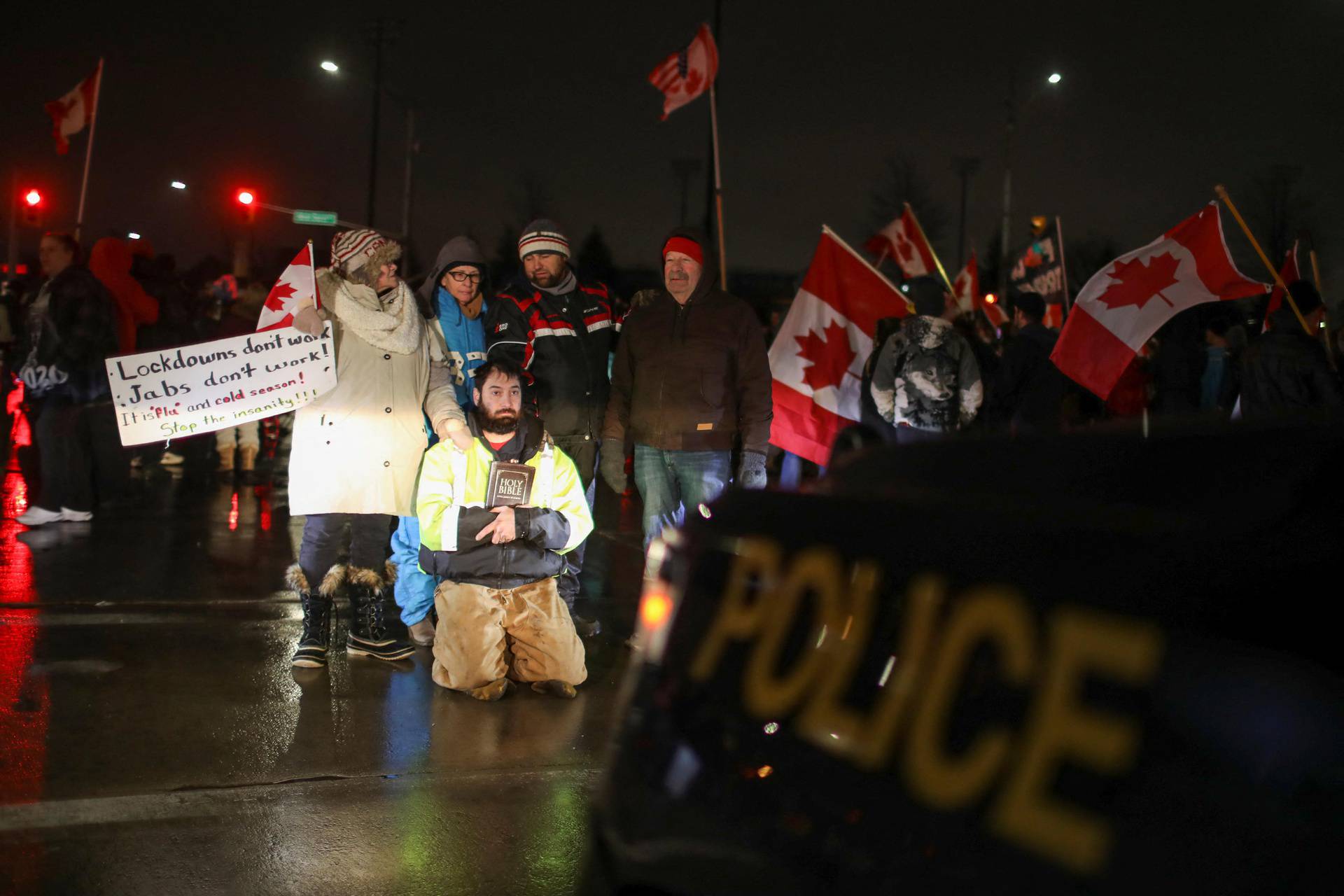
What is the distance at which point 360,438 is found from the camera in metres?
5.66

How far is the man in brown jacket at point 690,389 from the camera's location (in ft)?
19.7

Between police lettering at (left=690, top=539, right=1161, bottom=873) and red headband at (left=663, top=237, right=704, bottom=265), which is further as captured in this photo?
red headband at (left=663, top=237, right=704, bottom=265)

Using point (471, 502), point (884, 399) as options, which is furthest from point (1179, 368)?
point (471, 502)

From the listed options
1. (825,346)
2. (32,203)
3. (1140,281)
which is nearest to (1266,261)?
(1140,281)

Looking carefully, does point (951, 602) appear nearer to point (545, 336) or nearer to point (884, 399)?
point (545, 336)

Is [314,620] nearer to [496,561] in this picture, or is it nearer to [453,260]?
[496,561]

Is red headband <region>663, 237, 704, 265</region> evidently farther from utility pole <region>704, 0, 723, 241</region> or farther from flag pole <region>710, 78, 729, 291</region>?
utility pole <region>704, 0, 723, 241</region>

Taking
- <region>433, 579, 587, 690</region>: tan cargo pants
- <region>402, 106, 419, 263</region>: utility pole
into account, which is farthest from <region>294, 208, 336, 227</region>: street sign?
<region>402, 106, 419, 263</region>: utility pole

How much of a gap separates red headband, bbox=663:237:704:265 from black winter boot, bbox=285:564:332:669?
223 cm

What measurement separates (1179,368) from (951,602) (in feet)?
35.9

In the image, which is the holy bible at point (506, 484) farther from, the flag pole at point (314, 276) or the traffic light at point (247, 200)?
the traffic light at point (247, 200)

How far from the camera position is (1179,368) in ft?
37.7

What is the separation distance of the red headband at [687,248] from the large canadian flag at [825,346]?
2321mm

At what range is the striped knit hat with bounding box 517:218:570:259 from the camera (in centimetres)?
615
